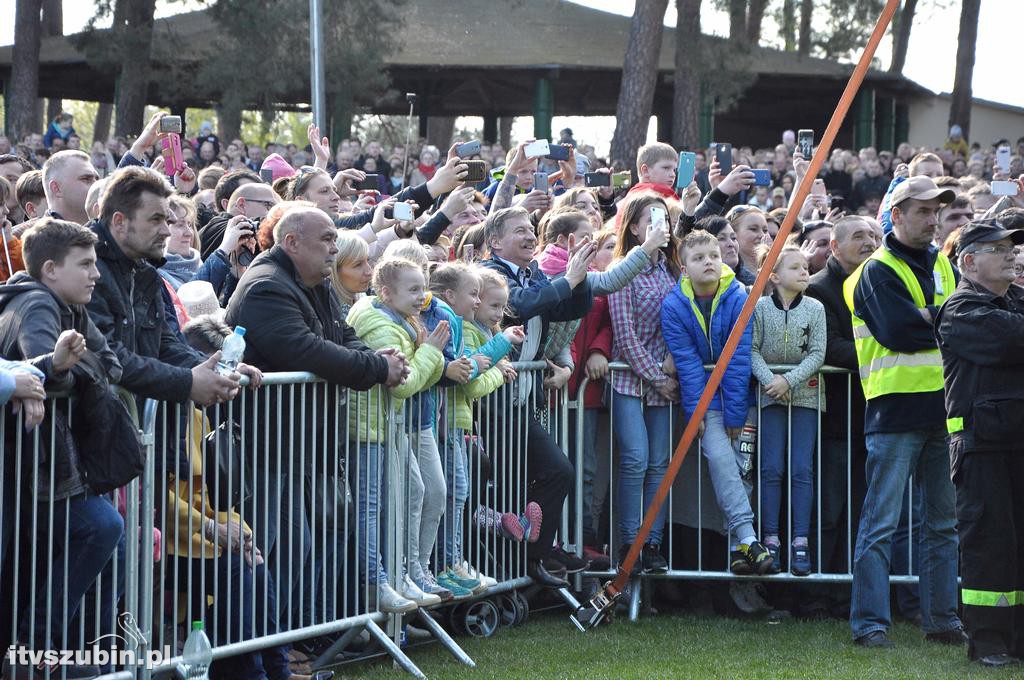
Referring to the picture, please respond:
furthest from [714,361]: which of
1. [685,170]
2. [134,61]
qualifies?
[134,61]

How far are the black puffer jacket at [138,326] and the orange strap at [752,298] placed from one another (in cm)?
282

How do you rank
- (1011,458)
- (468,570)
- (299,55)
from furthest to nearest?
(299,55) → (468,570) → (1011,458)

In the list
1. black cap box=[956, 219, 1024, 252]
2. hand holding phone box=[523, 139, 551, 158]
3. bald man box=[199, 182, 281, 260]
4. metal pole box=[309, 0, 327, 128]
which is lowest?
black cap box=[956, 219, 1024, 252]

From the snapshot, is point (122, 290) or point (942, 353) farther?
point (942, 353)

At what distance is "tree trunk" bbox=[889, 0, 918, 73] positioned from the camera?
34.3 m

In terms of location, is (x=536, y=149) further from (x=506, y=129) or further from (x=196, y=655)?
(x=506, y=129)

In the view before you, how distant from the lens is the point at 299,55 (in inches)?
1022

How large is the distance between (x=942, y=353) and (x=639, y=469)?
1934 millimetres

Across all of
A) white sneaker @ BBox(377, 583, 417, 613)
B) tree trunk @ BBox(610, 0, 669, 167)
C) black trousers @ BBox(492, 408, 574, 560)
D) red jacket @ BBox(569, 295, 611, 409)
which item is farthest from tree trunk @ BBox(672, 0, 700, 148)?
white sneaker @ BBox(377, 583, 417, 613)

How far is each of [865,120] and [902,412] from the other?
2622 cm

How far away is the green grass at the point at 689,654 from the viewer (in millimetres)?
6566

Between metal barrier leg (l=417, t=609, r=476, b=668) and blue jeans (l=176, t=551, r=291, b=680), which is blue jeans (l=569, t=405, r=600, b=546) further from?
blue jeans (l=176, t=551, r=291, b=680)

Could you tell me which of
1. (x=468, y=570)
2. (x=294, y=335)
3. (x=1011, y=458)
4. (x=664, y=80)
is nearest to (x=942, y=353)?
(x=1011, y=458)

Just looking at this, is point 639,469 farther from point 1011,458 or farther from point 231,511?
point 231,511
